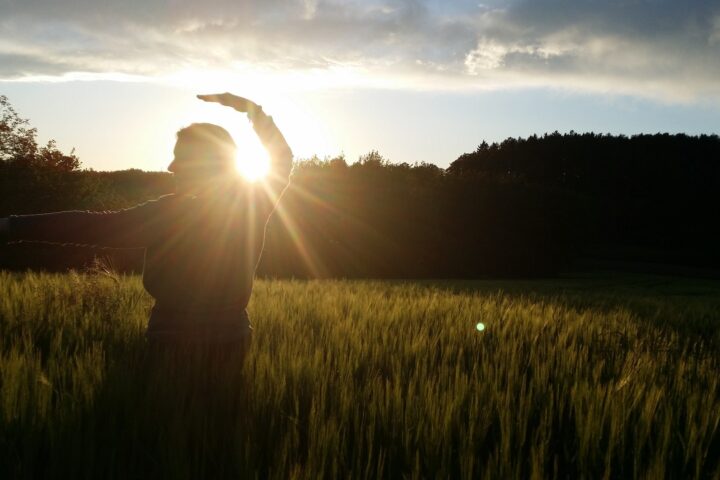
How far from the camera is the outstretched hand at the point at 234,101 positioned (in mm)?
3037

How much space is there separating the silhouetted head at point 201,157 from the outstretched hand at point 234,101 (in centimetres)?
15

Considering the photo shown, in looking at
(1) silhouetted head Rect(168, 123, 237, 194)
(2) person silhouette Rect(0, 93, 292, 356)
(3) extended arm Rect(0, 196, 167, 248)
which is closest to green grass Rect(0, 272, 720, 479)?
(2) person silhouette Rect(0, 93, 292, 356)

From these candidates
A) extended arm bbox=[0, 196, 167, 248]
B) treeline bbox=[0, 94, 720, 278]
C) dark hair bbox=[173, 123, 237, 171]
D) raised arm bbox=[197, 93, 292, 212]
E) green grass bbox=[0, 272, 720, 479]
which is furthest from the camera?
treeline bbox=[0, 94, 720, 278]

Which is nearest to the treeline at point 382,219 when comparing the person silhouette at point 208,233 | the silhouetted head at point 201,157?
the person silhouette at point 208,233

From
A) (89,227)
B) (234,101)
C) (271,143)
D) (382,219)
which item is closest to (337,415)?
(89,227)

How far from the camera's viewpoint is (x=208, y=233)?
3.09 m

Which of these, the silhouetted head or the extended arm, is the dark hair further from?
the extended arm

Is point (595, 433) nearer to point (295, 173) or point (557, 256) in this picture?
point (295, 173)

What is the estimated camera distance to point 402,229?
1797cm

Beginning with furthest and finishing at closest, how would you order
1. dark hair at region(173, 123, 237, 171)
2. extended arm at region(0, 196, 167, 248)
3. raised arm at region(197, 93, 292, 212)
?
raised arm at region(197, 93, 292, 212) < dark hair at region(173, 123, 237, 171) < extended arm at region(0, 196, 167, 248)

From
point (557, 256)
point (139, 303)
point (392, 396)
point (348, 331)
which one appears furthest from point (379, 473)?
point (557, 256)

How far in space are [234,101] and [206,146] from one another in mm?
311

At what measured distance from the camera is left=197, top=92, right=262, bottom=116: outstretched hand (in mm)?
3037

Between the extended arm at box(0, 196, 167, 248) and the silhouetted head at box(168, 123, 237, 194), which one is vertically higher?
the silhouetted head at box(168, 123, 237, 194)
